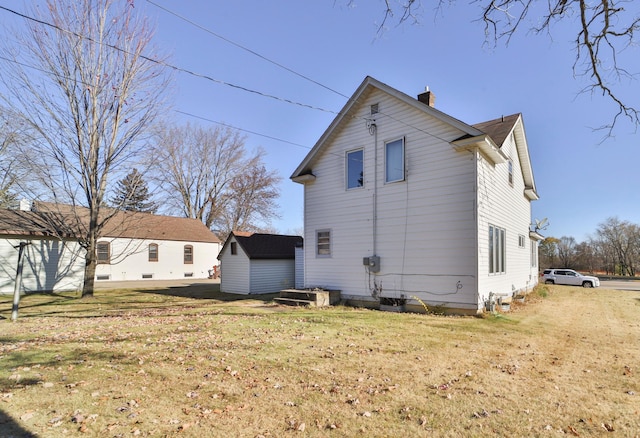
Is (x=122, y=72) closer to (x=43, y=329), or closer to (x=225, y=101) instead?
(x=225, y=101)

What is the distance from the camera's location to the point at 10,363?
5469 mm

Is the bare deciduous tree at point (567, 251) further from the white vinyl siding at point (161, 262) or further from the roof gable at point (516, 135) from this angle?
the white vinyl siding at point (161, 262)

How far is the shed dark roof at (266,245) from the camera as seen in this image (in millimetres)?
18453

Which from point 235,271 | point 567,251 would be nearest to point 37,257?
point 235,271

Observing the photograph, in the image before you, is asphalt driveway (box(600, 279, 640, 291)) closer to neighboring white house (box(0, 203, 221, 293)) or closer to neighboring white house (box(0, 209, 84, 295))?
neighboring white house (box(0, 203, 221, 293))

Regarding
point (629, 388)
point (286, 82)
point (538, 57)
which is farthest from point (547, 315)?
point (286, 82)

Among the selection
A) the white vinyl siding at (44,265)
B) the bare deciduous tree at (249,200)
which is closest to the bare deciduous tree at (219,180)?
the bare deciduous tree at (249,200)

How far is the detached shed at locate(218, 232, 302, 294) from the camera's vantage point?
18.2 metres

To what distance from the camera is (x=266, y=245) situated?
773 inches

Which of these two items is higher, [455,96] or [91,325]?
[455,96]

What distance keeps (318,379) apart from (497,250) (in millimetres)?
9695

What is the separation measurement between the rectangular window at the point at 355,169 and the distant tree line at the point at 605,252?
47013 mm

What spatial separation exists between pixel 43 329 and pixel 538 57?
12.1m

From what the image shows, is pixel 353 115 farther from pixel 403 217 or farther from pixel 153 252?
pixel 153 252
